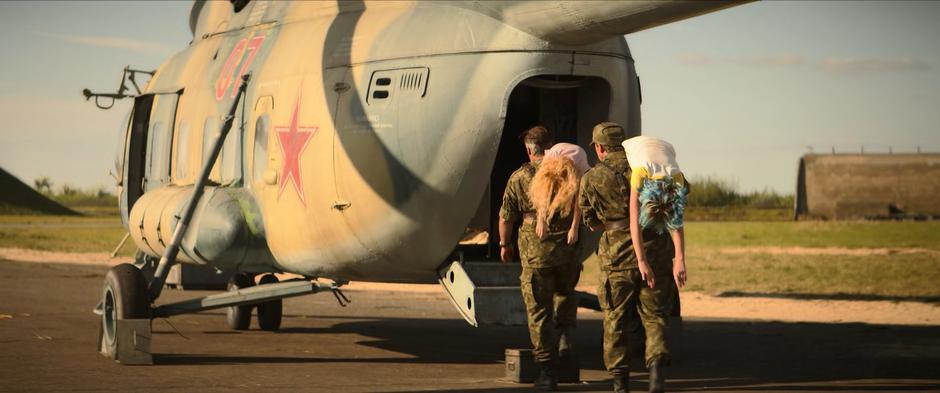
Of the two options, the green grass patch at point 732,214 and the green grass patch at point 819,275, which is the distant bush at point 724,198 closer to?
the green grass patch at point 732,214

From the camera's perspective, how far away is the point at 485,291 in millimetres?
10641

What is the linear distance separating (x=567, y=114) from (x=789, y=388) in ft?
10.7

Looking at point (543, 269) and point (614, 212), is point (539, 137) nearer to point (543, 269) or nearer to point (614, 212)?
point (543, 269)

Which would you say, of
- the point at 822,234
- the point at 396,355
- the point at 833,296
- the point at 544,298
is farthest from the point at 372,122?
the point at 822,234

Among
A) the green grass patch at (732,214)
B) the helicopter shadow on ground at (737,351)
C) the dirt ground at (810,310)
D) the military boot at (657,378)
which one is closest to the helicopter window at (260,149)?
the helicopter shadow on ground at (737,351)

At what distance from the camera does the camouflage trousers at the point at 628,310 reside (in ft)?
29.6

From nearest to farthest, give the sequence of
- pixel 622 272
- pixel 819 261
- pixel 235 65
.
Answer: pixel 622 272
pixel 235 65
pixel 819 261

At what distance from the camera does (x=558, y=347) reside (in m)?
10.3

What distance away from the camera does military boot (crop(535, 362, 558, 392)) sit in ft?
32.8

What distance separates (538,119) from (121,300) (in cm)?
419

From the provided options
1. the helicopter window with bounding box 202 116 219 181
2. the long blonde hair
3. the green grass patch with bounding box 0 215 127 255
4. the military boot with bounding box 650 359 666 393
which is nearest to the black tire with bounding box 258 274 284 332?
the helicopter window with bounding box 202 116 219 181

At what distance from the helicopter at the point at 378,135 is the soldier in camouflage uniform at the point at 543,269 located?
1.51 ft

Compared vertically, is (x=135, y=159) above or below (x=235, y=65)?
below

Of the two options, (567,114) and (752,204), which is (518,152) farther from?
(752,204)
